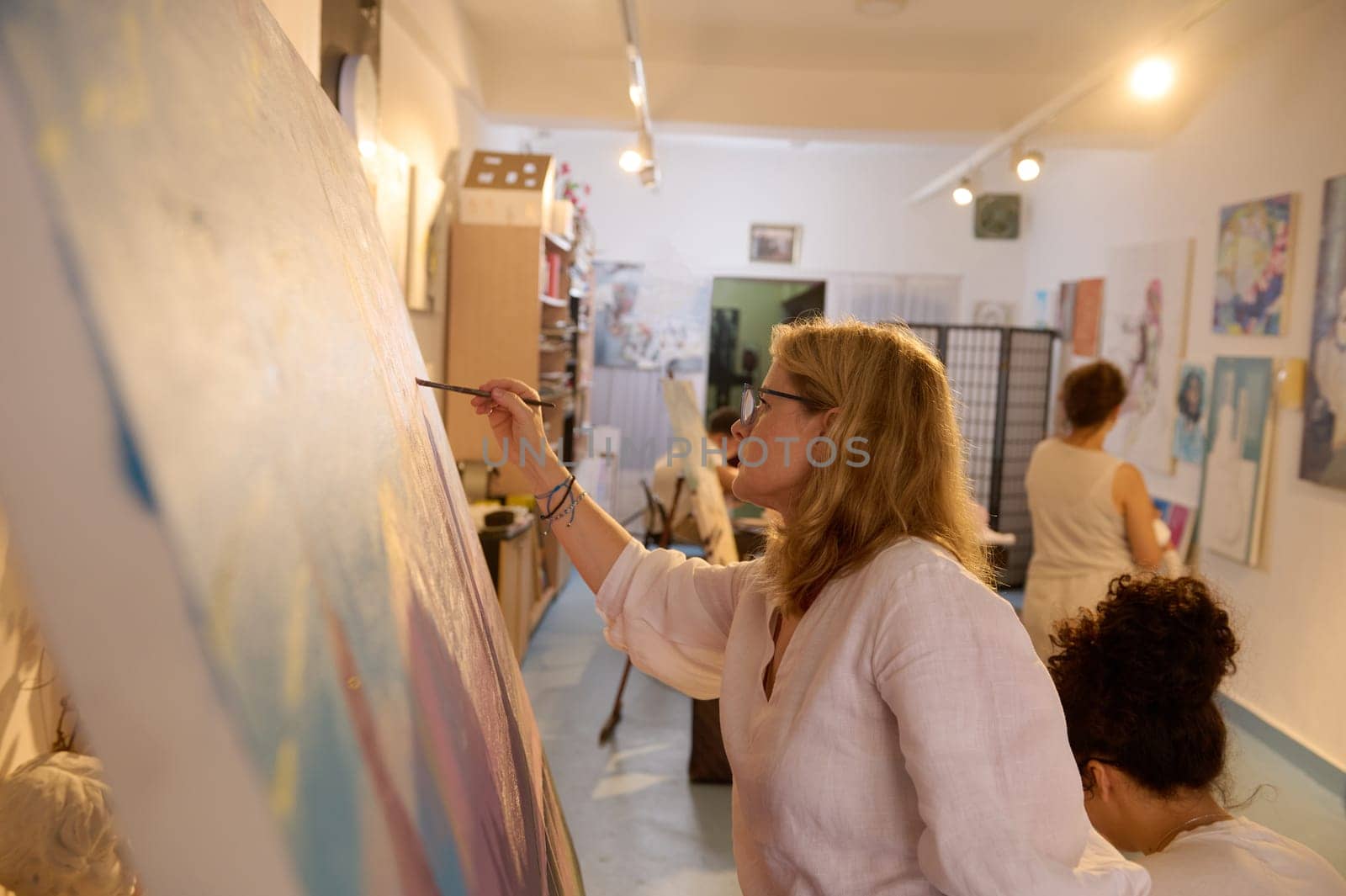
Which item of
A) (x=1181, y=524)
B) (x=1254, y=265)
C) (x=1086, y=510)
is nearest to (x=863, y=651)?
(x=1086, y=510)

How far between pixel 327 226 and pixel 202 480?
34 cm

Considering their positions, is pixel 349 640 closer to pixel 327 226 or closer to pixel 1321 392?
pixel 327 226

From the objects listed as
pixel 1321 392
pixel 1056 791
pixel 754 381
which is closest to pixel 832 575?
pixel 1056 791

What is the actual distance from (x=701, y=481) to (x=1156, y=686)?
7.55 feet

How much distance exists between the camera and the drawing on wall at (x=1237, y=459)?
166 inches

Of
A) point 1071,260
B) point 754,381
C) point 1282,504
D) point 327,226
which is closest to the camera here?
point 327,226

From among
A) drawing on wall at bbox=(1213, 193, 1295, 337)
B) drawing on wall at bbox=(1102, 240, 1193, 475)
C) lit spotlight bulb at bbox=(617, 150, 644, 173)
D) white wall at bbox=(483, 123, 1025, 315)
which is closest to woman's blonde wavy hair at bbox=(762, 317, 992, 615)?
drawing on wall at bbox=(1213, 193, 1295, 337)

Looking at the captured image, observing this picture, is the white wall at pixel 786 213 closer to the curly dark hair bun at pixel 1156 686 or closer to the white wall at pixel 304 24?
the white wall at pixel 304 24

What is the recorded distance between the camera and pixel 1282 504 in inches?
161

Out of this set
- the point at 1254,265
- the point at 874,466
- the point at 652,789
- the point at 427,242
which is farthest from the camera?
the point at 1254,265

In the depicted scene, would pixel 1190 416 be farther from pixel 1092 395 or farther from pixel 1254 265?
pixel 1092 395

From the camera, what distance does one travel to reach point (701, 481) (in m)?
3.56

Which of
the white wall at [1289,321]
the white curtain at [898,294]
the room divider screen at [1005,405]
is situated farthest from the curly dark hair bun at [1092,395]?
the white curtain at [898,294]

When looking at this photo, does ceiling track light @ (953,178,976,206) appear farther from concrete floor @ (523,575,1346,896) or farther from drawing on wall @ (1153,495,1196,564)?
concrete floor @ (523,575,1346,896)
